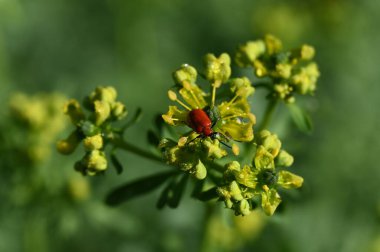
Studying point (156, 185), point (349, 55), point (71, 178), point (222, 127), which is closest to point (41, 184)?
point (71, 178)

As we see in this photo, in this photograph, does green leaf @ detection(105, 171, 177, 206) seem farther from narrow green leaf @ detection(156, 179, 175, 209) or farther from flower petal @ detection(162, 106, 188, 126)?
flower petal @ detection(162, 106, 188, 126)

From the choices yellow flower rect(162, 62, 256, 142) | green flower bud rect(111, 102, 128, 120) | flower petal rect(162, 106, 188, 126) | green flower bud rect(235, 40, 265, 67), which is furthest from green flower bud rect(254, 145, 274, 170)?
green flower bud rect(111, 102, 128, 120)

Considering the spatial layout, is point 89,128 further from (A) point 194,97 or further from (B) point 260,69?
(B) point 260,69

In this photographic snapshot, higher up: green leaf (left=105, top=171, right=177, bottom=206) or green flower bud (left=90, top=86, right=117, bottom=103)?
green flower bud (left=90, top=86, right=117, bottom=103)

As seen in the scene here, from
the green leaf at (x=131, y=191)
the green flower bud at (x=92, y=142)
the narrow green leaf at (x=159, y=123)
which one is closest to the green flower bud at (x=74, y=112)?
the green flower bud at (x=92, y=142)

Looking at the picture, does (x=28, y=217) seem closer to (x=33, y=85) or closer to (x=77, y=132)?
(x=77, y=132)

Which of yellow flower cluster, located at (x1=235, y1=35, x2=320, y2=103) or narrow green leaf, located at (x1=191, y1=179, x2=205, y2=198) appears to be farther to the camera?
yellow flower cluster, located at (x1=235, y1=35, x2=320, y2=103)

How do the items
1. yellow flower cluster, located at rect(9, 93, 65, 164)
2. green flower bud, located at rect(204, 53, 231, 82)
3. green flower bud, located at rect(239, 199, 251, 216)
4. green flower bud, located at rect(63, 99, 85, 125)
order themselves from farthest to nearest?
1. yellow flower cluster, located at rect(9, 93, 65, 164)
2. green flower bud, located at rect(63, 99, 85, 125)
3. green flower bud, located at rect(204, 53, 231, 82)
4. green flower bud, located at rect(239, 199, 251, 216)

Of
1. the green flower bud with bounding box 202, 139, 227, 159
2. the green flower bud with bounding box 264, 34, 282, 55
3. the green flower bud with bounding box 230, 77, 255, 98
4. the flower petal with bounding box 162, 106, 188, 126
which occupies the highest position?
the green flower bud with bounding box 264, 34, 282, 55
